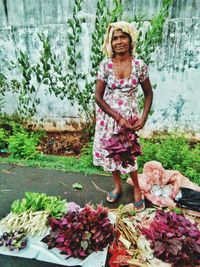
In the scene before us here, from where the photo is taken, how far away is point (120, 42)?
2641mm

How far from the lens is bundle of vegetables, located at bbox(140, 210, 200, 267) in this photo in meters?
2.22

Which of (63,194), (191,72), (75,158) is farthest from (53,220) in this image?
(191,72)

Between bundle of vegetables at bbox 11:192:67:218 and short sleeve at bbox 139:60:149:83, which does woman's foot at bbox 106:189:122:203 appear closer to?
bundle of vegetables at bbox 11:192:67:218

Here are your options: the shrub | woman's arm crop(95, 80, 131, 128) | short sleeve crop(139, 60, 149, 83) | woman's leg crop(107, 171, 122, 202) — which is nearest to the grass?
the shrub

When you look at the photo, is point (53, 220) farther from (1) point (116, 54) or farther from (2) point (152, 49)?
(2) point (152, 49)

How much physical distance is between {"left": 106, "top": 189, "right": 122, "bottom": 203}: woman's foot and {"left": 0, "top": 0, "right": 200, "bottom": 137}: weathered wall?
6.89 feet

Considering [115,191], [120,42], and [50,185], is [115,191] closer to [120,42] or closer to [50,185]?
[50,185]

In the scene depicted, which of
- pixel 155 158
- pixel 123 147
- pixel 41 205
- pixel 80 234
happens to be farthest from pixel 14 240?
pixel 155 158

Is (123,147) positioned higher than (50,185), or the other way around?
(123,147)

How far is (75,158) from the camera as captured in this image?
4.52 metres

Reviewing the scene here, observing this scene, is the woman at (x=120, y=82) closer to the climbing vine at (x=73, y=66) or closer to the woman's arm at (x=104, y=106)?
the woman's arm at (x=104, y=106)

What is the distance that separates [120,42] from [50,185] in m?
2.16

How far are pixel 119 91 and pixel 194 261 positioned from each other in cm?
173

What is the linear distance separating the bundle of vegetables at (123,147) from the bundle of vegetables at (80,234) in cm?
58
